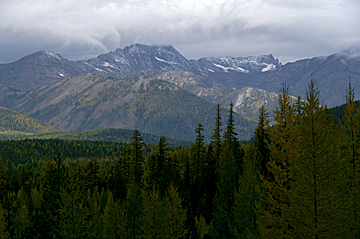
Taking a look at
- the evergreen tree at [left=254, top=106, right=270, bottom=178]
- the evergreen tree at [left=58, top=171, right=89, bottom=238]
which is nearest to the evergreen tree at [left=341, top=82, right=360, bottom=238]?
the evergreen tree at [left=254, top=106, right=270, bottom=178]

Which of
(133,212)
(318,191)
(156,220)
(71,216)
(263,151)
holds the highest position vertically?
(263,151)

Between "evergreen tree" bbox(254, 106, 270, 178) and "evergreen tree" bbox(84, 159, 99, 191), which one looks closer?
"evergreen tree" bbox(254, 106, 270, 178)

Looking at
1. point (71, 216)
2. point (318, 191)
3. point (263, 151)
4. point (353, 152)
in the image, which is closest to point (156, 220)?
point (71, 216)

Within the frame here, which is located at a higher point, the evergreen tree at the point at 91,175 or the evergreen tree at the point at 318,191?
the evergreen tree at the point at 318,191

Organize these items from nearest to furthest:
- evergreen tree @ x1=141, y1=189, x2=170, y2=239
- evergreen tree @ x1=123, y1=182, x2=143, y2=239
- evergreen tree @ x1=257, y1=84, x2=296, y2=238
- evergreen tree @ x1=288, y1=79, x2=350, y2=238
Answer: evergreen tree @ x1=288, y1=79, x2=350, y2=238
evergreen tree @ x1=257, y1=84, x2=296, y2=238
evergreen tree @ x1=141, y1=189, x2=170, y2=239
evergreen tree @ x1=123, y1=182, x2=143, y2=239

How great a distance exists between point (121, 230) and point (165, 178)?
30.1 feet

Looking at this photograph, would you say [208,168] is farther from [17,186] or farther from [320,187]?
[17,186]

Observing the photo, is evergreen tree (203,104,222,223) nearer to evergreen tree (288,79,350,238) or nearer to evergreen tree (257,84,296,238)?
evergreen tree (257,84,296,238)

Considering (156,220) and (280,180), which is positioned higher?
(280,180)

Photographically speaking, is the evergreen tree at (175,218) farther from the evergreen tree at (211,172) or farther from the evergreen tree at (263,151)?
the evergreen tree at (211,172)

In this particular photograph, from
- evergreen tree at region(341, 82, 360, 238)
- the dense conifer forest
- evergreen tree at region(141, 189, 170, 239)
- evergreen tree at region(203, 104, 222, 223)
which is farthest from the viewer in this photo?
evergreen tree at region(203, 104, 222, 223)

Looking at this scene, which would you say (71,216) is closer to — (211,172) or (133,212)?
(133,212)

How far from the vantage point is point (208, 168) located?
63.8 metres

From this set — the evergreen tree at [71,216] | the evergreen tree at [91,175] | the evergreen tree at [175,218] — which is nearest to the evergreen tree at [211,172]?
the evergreen tree at [175,218]
